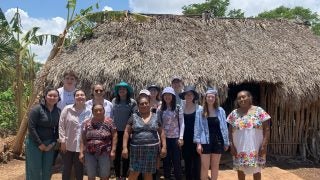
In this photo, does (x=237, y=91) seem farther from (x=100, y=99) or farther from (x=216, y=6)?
(x=216, y=6)

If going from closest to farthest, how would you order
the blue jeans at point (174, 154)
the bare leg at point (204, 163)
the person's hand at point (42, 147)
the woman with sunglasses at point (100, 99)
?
the person's hand at point (42, 147) → the woman with sunglasses at point (100, 99) → the bare leg at point (204, 163) → the blue jeans at point (174, 154)

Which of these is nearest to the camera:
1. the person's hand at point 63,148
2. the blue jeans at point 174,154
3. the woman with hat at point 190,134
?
the person's hand at point 63,148

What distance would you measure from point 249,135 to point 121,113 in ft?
5.78

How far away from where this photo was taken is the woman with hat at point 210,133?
5379 millimetres

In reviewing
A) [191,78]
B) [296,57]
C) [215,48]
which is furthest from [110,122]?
[296,57]

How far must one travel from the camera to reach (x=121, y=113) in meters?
5.47

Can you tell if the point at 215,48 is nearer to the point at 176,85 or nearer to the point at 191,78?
the point at 191,78

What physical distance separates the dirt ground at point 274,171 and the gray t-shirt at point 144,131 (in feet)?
9.10

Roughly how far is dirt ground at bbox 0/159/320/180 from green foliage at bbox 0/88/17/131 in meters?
3.92

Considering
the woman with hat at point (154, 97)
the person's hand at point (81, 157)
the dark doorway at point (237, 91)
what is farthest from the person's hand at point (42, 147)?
the dark doorway at point (237, 91)

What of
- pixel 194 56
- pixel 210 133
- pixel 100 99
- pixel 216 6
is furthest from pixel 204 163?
pixel 216 6

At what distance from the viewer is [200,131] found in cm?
538

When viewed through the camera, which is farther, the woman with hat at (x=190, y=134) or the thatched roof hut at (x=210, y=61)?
the thatched roof hut at (x=210, y=61)

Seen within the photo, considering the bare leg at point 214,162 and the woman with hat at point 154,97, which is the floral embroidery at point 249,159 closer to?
the bare leg at point 214,162
